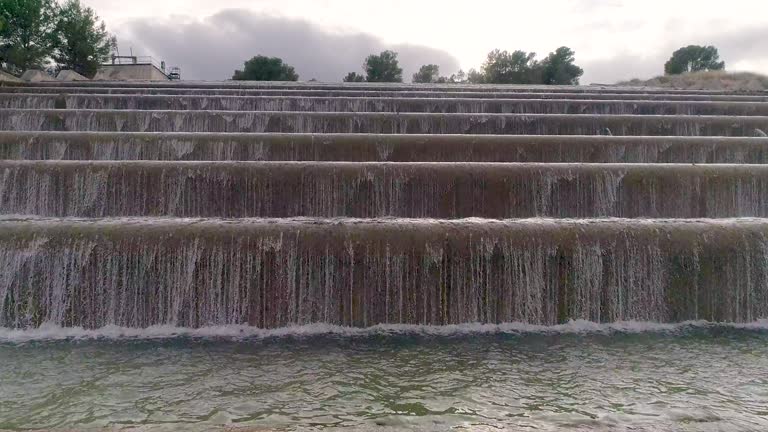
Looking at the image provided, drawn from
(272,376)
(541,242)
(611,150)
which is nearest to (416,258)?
(541,242)

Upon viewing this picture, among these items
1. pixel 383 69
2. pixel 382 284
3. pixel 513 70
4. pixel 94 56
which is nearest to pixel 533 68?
pixel 513 70

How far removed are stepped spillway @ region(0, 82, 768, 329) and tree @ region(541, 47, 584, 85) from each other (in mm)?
32016

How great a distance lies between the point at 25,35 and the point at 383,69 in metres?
25.2

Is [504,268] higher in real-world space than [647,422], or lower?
higher

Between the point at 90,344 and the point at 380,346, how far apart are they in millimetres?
2987

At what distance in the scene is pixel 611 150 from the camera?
9984 millimetres

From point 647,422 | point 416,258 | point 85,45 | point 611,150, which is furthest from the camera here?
point 85,45

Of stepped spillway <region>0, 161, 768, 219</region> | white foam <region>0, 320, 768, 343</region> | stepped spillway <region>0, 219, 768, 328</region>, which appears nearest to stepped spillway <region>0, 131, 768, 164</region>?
stepped spillway <region>0, 161, 768, 219</region>

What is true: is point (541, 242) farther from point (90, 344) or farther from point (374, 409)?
point (90, 344)

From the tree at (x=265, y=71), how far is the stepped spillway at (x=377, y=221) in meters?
31.0

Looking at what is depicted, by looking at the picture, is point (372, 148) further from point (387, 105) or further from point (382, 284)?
point (387, 105)

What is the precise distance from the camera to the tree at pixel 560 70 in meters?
42.3

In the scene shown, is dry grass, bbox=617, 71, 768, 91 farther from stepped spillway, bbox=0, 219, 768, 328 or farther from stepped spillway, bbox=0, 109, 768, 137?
stepped spillway, bbox=0, 219, 768, 328

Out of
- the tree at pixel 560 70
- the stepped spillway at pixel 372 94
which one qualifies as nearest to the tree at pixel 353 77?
the tree at pixel 560 70
